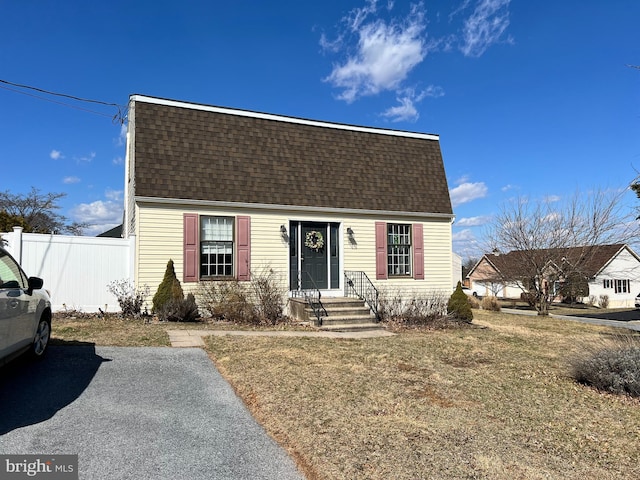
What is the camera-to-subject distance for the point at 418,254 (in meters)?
14.4

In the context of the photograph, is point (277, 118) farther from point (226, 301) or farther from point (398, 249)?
point (226, 301)

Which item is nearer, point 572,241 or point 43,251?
point 43,251

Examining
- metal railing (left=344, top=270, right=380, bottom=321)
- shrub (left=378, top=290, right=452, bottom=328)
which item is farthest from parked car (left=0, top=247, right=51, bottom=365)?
metal railing (left=344, top=270, right=380, bottom=321)

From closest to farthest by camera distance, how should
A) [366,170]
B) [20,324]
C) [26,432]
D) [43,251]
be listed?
[26,432] → [20,324] → [43,251] → [366,170]

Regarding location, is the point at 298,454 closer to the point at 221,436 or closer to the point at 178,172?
the point at 221,436

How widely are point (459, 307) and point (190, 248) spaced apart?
7.64 meters

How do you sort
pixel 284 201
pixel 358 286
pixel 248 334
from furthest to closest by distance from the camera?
pixel 358 286 → pixel 284 201 → pixel 248 334

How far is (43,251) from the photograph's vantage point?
420 inches

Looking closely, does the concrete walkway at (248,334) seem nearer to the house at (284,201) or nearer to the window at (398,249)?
the house at (284,201)

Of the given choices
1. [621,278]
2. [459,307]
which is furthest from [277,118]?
[621,278]

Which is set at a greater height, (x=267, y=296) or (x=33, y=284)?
(x=33, y=284)

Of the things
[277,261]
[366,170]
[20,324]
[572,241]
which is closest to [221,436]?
[20,324]

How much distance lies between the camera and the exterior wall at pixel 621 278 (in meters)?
42.9

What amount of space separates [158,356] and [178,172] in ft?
20.5
